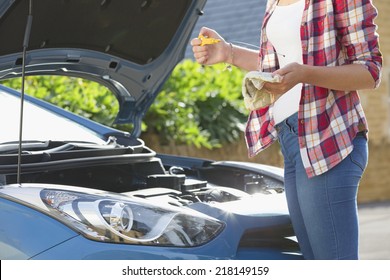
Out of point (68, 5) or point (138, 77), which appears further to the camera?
point (138, 77)

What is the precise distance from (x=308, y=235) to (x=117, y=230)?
0.74 metres

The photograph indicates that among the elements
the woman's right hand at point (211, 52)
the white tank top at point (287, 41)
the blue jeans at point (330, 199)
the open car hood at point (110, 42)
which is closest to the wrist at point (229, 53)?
the woman's right hand at point (211, 52)

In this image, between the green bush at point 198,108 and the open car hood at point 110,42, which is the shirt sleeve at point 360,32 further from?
the green bush at point 198,108

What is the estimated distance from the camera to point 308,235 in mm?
2969

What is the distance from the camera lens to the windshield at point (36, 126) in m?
3.84

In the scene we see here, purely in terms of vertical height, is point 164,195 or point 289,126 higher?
point 289,126

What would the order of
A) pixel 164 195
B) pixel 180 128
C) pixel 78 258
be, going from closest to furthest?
pixel 78 258 → pixel 164 195 → pixel 180 128

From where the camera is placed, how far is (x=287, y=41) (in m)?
2.97

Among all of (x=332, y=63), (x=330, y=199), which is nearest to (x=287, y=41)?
(x=332, y=63)

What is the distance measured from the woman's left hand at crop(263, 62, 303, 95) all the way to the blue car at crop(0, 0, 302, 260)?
705 mm
